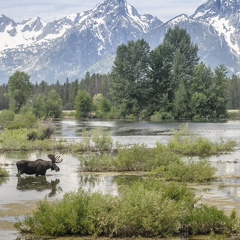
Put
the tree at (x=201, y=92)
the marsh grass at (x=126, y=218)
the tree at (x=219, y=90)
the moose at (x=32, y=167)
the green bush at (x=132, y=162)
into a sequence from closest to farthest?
the marsh grass at (x=126, y=218)
the moose at (x=32, y=167)
the green bush at (x=132, y=162)
the tree at (x=201, y=92)
the tree at (x=219, y=90)

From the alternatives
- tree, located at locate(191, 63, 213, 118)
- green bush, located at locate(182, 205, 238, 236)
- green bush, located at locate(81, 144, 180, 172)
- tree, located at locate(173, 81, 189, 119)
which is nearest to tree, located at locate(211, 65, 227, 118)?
tree, located at locate(191, 63, 213, 118)

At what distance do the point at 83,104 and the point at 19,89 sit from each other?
1707cm

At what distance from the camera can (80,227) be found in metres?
18.4

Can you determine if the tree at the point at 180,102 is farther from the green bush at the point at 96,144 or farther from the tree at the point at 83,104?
the green bush at the point at 96,144

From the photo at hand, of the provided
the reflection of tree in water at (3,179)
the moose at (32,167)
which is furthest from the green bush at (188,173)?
the reflection of tree in water at (3,179)

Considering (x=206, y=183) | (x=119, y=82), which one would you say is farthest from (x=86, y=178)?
(x=119, y=82)

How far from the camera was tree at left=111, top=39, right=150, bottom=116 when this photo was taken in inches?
5007

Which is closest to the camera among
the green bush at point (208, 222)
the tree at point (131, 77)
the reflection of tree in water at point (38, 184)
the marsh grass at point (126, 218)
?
the marsh grass at point (126, 218)

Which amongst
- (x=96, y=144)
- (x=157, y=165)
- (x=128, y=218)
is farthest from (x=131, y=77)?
(x=128, y=218)

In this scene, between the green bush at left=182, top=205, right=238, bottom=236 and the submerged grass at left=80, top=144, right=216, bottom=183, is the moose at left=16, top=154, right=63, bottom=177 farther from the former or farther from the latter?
the green bush at left=182, top=205, right=238, bottom=236

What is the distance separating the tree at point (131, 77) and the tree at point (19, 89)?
19.5m

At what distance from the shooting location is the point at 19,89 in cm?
13450

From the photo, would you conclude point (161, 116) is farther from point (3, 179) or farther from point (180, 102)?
point (3, 179)

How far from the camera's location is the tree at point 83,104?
465 feet
